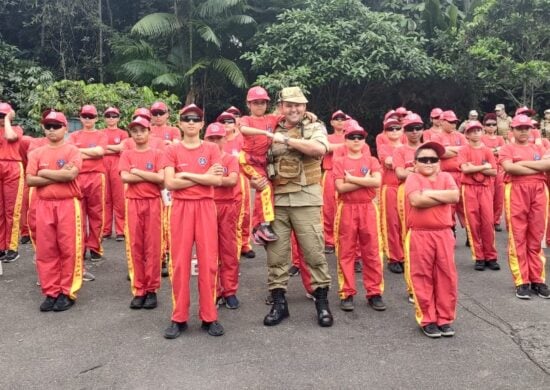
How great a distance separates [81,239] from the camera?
5.72 meters

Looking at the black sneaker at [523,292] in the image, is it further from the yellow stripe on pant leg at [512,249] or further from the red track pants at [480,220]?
the red track pants at [480,220]

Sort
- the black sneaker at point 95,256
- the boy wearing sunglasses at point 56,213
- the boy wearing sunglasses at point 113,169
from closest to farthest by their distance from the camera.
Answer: the boy wearing sunglasses at point 56,213
the black sneaker at point 95,256
the boy wearing sunglasses at point 113,169

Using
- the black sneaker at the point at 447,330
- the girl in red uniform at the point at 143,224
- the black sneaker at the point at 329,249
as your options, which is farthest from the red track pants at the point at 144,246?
the black sneaker at the point at 329,249

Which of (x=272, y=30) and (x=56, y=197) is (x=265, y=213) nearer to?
(x=56, y=197)

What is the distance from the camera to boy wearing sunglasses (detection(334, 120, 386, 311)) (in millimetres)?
5539

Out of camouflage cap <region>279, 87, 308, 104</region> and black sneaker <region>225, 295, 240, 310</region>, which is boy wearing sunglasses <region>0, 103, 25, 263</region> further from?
camouflage cap <region>279, 87, 308, 104</region>

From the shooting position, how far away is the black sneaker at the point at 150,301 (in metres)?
5.57

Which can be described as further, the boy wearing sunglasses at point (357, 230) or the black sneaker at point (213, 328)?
the boy wearing sunglasses at point (357, 230)

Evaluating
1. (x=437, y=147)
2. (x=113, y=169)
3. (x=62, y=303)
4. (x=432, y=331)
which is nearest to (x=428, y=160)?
(x=437, y=147)

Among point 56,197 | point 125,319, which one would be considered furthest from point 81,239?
point 125,319

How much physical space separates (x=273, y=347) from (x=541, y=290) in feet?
10.5

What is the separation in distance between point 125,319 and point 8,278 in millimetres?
2349

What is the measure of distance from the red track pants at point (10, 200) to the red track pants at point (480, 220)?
603 centimetres

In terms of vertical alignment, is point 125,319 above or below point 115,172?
below
